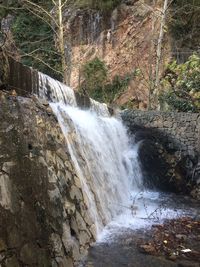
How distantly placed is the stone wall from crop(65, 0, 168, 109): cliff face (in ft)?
24.3

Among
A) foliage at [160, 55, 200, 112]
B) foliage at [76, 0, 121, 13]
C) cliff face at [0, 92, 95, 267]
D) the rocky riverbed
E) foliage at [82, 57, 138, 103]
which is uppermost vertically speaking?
foliage at [76, 0, 121, 13]

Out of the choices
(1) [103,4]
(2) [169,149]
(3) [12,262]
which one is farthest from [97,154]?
(1) [103,4]

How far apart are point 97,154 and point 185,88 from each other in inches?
234

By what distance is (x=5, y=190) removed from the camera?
3801 millimetres

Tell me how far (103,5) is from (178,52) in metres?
5.15

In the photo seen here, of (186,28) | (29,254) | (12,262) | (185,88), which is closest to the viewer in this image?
(12,262)

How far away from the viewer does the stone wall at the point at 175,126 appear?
10.5 metres

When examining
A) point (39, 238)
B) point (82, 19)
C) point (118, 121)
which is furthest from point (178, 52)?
point (39, 238)

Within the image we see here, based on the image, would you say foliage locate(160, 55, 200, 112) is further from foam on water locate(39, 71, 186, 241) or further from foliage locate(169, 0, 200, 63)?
foliage locate(169, 0, 200, 63)

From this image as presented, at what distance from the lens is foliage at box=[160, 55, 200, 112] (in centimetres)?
1134

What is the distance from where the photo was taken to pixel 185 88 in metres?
12.5

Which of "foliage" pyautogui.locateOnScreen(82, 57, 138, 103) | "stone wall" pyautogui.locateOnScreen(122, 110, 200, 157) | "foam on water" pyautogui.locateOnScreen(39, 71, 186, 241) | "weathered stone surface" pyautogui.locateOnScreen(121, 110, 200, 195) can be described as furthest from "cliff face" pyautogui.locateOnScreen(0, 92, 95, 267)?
"foliage" pyautogui.locateOnScreen(82, 57, 138, 103)

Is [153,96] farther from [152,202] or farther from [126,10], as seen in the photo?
[126,10]

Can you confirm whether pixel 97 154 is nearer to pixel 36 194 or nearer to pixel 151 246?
pixel 151 246
